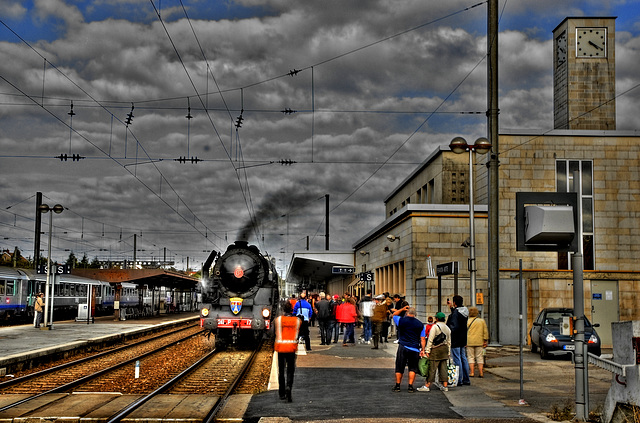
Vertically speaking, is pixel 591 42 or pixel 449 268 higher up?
pixel 591 42

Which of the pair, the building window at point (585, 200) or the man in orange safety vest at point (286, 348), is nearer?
the man in orange safety vest at point (286, 348)

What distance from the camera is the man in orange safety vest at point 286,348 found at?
1128 cm

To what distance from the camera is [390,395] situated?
39.2 ft

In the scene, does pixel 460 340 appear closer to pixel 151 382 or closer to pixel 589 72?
pixel 151 382

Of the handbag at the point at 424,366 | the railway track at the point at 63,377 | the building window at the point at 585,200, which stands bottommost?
the railway track at the point at 63,377

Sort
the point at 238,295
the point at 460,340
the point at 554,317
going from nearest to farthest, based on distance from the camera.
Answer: the point at 460,340 < the point at 554,317 < the point at 238,295

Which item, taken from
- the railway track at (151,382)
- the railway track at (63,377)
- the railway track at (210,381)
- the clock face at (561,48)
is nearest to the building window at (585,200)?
the clock face at (561,48)

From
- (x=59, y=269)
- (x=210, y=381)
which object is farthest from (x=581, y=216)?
(x=59, y=269)

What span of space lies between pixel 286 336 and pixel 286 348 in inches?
8.0

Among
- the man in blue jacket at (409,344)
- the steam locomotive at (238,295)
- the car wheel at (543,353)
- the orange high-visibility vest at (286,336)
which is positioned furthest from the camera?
the steam locomotive at (238,295)

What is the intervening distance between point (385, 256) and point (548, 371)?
62.6 feet

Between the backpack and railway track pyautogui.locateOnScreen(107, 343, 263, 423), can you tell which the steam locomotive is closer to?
railway track pyautogui.locateOnScreen(107, 343, 263, 423)

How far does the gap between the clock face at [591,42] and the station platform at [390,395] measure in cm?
1587

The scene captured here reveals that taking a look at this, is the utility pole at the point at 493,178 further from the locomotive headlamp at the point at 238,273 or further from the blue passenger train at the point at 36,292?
the blue passenger train at the point at 36,292
